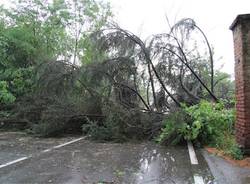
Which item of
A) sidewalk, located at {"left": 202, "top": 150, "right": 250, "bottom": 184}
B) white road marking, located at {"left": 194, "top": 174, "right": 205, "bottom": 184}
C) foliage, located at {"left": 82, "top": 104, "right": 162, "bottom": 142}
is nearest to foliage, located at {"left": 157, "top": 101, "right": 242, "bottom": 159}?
foliage, located at {"left": 82, "top": 104, "right": 162, "bottom": 142}

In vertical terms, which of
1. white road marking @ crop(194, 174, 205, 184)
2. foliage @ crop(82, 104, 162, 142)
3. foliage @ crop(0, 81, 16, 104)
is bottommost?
white road marking @ crop(194, 174, 205, 184)

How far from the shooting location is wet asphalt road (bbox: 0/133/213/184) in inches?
255

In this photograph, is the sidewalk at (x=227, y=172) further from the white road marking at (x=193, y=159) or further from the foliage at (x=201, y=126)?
the foliage at (x=201, y=126)

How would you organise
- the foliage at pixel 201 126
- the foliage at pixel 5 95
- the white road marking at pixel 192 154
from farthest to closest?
the foliage at pixel 5 95 < the foliage at pixel 201 126 < the white road marking at pixel 192 154

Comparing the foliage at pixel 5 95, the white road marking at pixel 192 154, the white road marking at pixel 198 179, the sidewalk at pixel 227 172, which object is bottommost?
the white road marking at pixel 198 179

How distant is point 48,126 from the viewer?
14.0 m

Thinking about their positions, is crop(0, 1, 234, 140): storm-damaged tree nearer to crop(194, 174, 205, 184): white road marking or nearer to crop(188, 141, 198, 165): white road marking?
crop(188, 141, 198, 165): white road marking

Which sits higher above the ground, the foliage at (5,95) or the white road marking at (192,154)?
the foliage at (5,95)

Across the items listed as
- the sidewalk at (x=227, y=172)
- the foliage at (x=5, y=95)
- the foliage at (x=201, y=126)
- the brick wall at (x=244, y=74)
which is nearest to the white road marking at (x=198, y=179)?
the sidewalk at (x=227, y=172)

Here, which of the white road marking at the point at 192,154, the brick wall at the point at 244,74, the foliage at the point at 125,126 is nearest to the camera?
the brick wall at the point at 244,74

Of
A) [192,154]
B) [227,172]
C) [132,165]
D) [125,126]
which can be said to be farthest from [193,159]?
[125,126]

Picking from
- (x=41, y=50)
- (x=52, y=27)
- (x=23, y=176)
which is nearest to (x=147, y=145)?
(x=23, y=176)

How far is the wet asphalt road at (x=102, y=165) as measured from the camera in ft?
21.2

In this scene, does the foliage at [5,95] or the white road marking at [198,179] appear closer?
the white road marking at [198,179]
